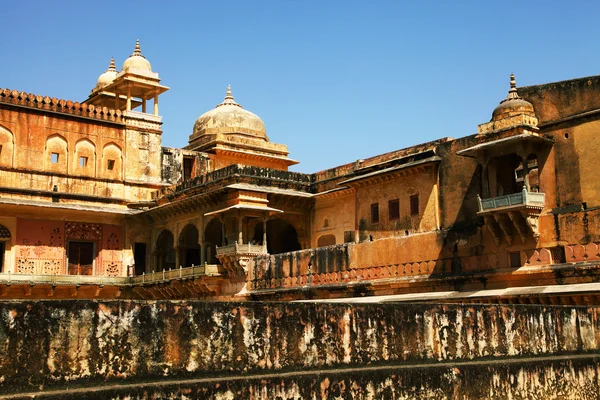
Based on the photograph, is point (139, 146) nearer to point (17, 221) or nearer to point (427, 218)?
point (17, 221)

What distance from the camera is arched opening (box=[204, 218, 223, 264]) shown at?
23362 mm

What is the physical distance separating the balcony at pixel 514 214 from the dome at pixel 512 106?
6.07ft

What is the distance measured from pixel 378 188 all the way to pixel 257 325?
49.7 feet

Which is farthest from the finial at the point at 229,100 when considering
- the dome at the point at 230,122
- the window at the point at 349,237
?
the window at the point at 349,237

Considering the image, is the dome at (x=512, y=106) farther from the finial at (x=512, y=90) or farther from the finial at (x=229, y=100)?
the finial at (x=229, y=100)

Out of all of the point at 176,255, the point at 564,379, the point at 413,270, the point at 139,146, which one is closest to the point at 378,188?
the point at 413,270

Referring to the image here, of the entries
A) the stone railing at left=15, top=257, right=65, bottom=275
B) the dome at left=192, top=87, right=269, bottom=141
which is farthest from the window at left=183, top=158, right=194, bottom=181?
the stone railing at left=15, top=257, right=65, bottom=275

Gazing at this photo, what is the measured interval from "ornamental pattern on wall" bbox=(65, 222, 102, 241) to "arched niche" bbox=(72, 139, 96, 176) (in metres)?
1.90

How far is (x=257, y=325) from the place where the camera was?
16.4ft

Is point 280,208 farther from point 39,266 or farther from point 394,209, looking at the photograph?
point 39,266

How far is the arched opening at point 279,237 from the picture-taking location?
25.0 metres

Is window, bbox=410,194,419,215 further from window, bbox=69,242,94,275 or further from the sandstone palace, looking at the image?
window, bbox=69,242,94,275

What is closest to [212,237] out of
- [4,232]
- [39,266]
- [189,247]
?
[189,247]

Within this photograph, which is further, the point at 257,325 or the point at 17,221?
the point at 17,221
